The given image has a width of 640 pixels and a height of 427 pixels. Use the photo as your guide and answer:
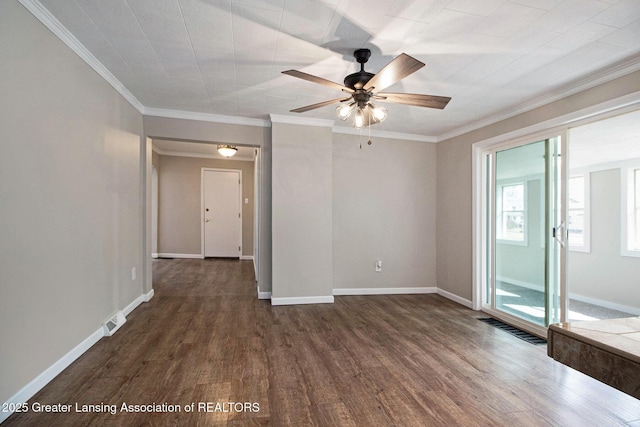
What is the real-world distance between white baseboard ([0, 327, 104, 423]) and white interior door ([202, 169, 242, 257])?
4.60 metres

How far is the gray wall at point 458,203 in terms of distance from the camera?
3432mm

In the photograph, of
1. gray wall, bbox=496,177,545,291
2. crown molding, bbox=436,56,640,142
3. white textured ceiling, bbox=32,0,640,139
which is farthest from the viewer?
gray wall, bbox=496,177,545,291

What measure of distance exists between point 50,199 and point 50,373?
1137mm

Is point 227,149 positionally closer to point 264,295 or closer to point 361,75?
point 264,295

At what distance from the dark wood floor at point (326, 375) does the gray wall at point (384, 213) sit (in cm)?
103

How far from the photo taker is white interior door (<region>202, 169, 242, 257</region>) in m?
7.08

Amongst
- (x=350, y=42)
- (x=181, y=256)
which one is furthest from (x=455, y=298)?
(x=181, y=256)

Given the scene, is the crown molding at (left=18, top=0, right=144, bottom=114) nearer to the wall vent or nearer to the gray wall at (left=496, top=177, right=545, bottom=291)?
the wall vent

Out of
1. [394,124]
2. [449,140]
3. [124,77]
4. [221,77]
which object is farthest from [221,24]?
[449,140]

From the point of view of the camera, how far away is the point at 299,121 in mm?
3729

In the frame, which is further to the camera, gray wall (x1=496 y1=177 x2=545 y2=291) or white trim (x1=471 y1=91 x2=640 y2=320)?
gray wall (x1=496 y1=177 x2=545 y2=291)

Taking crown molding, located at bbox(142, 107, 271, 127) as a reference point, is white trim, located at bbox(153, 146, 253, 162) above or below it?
above

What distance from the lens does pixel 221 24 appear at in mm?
1894

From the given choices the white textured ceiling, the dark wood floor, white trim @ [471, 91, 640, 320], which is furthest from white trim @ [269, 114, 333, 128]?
the dark wood floor
